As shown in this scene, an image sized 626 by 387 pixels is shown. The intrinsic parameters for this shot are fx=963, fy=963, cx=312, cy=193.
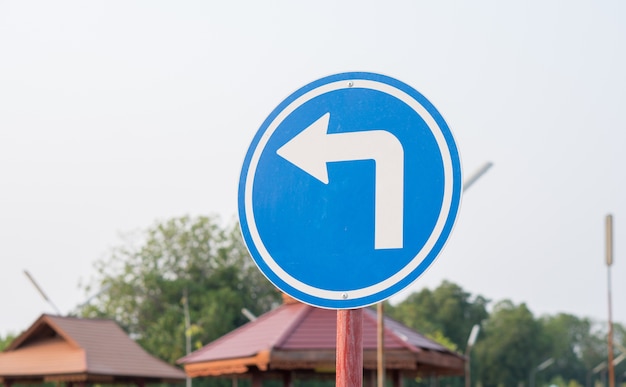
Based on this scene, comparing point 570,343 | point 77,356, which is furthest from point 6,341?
point 570,343

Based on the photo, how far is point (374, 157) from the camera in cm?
255

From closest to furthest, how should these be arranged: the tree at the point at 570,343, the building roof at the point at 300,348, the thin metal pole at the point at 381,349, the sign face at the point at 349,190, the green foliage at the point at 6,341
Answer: the sign face at the point at 349,190 → the thin metal pole at the point at 381,349 → the building roof at the point at 300,348 → the green foliage at the point at 6,341 → the tree at the point at 570,343

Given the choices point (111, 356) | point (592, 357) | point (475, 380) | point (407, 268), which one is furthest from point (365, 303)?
point (592, 357)

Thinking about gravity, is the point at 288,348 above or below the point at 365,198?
below

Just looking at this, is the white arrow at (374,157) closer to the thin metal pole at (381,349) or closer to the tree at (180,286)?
the thin metal pole at (381,349)

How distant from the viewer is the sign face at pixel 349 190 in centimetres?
244

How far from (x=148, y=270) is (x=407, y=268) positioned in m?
51.3

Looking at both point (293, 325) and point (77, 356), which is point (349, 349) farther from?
point (77, 356)

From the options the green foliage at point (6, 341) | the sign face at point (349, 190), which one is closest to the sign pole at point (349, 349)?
the sign face at point (349, 190)

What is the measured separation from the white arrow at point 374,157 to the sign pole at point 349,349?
0.20 meters

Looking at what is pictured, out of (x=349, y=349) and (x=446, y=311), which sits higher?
(x=349, y=349)

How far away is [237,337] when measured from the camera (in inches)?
646

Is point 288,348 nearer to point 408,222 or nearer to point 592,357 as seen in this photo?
point 408,222

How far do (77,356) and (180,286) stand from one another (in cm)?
2971
